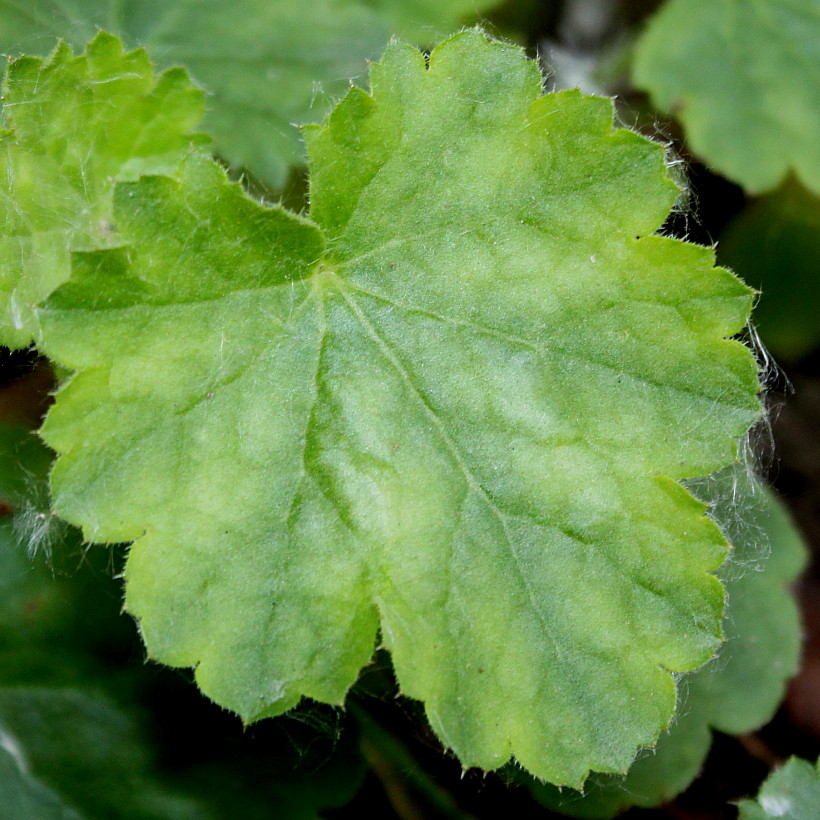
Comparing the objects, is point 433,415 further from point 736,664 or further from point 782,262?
point 782,262

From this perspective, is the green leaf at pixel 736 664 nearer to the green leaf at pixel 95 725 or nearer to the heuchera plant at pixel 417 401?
the heuchera plant at pixel 417 401

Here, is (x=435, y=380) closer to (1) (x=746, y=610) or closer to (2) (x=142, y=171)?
(2) (x=142, y=171)

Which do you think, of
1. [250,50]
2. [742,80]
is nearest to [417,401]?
[250,50]

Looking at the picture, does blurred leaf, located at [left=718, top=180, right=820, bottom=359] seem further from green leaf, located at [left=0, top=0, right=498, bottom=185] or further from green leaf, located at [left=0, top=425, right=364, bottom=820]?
green leaf, located at [left=0, top=425, right=364, bottom=820]

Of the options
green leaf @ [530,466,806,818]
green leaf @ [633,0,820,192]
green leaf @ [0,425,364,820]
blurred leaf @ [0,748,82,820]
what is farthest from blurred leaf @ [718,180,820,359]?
blurred leaf @ [0,748,82,820]

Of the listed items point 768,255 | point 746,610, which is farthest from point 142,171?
point 768,255

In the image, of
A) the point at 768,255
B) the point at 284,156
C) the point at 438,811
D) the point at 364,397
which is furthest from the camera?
the point at 768,255
